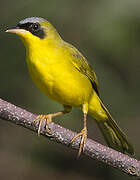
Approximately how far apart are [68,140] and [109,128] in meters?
1.42

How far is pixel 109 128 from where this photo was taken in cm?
520

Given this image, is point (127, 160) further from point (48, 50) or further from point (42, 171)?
point (42, 171)

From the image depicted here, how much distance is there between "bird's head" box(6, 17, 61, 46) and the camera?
4422mm

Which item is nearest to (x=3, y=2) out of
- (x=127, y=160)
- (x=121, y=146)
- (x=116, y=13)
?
(x=116, y=13)

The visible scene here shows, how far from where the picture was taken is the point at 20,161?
25.6ft

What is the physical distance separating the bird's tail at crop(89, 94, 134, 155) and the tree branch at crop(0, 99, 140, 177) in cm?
108

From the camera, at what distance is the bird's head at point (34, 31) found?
442cm

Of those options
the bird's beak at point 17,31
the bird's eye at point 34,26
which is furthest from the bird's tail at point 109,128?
the bird's beak at point 17,31

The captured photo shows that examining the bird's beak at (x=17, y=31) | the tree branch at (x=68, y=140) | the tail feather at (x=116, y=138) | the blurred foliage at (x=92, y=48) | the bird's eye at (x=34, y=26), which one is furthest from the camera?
the blurred foliage at (x=92, y=48)

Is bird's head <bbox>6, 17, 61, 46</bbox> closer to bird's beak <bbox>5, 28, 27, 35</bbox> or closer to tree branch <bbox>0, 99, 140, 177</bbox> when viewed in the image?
bird's beak <bbox>5, 28, 27, 35</bbox>

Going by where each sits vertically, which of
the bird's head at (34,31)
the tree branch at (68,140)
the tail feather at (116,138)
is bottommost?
the tail feather at (116,138)

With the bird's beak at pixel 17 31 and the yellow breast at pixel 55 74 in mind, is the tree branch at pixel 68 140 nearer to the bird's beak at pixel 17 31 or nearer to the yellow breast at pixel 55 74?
the yellow breast at pixel 55 74

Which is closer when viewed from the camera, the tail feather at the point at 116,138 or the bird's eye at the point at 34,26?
the bird's eye at the point at 34,26

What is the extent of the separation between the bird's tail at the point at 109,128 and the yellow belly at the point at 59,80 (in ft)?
1.23
